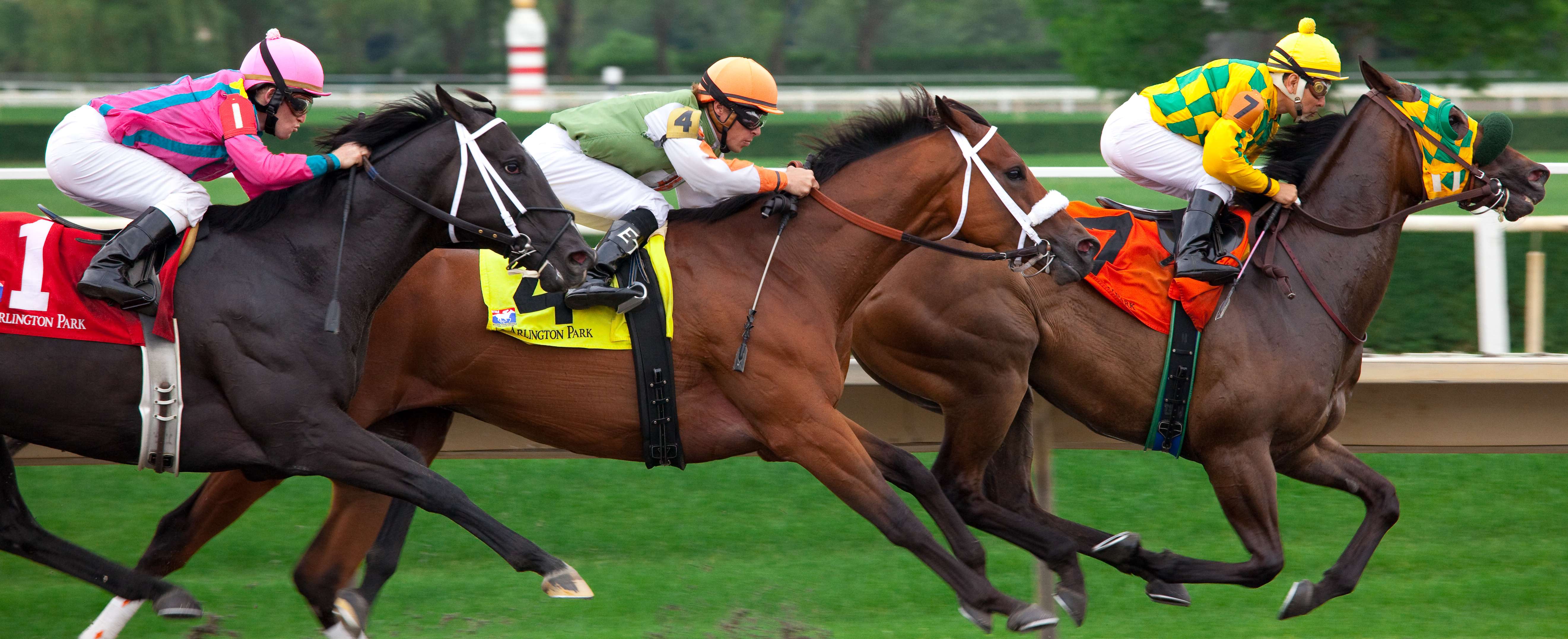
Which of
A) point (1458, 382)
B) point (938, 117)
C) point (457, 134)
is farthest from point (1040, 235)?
point (1458, 382)

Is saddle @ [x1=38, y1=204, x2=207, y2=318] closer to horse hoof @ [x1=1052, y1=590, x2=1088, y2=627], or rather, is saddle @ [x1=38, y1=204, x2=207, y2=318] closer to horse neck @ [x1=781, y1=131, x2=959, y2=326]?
horse neck @ [x1=781, y1=131, x2=959, y2=326]

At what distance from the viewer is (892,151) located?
4.04 metres

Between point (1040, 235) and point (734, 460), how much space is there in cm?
260

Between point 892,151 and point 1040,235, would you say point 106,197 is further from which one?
point 1040,235

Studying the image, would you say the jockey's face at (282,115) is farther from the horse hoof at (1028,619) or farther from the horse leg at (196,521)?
the horse hoof at (1028,619)

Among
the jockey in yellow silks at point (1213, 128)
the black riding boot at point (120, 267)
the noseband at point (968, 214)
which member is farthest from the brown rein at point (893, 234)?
the black riding boot at point (120, 267)

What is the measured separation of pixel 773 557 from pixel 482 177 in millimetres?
2257

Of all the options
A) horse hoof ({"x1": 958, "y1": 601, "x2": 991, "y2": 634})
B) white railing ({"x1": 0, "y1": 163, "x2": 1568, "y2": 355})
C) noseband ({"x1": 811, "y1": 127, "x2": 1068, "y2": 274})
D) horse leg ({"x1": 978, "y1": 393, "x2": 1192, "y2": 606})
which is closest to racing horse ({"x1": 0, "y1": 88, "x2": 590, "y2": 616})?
noseband ({"x1": 811, "y1": 127, "x2": 1068, "y2": 274})

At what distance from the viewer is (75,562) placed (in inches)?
147

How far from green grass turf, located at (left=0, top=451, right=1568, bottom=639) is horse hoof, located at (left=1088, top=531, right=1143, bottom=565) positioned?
0.42m

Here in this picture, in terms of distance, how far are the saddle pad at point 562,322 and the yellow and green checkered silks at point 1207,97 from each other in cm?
177

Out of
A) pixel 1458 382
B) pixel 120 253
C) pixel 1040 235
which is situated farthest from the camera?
pixel 1458 382

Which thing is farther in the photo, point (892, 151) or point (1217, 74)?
point (1217, 74)

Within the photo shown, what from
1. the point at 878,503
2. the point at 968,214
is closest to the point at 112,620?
the point at 878,503
